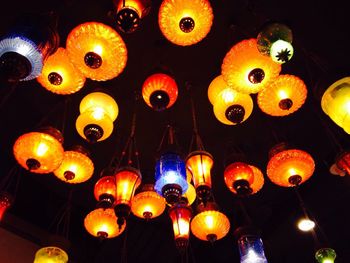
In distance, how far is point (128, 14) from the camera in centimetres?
240

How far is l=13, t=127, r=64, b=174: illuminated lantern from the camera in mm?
2828

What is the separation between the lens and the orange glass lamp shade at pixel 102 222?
3.28 metres

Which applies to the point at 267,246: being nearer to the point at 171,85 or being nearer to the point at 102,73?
the point at 171,85

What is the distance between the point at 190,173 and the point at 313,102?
2.00m

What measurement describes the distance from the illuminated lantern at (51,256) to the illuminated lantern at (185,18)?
2314mm

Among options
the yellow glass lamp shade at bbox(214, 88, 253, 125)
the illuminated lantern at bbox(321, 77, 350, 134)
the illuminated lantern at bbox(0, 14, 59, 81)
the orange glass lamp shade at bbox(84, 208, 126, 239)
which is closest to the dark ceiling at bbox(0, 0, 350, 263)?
the illuminated lantern at bbox(321, 77, 350, 134)

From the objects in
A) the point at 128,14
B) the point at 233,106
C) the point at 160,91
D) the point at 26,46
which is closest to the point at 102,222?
the point at 160,91

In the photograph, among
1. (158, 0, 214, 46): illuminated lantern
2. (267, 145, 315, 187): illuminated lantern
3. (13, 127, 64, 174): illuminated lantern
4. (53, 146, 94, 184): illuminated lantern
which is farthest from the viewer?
(53, 146, 94, 184): illuminated lantern

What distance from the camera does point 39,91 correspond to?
4145 mm

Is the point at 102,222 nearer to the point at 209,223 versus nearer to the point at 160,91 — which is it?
the point at 209,223

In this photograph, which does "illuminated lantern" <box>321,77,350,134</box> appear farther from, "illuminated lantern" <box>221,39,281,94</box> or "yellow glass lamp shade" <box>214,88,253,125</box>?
"yellow glass lamp shade" <box>214,88,253,125</box>

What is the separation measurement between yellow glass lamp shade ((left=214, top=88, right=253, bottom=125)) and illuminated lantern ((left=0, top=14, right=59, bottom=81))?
1.32 metres

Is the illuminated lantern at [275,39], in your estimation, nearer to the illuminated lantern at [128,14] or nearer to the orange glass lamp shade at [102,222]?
the illuminated lantern at [128,14]

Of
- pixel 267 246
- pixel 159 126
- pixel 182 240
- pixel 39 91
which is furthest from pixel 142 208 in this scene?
pixel 267 246
